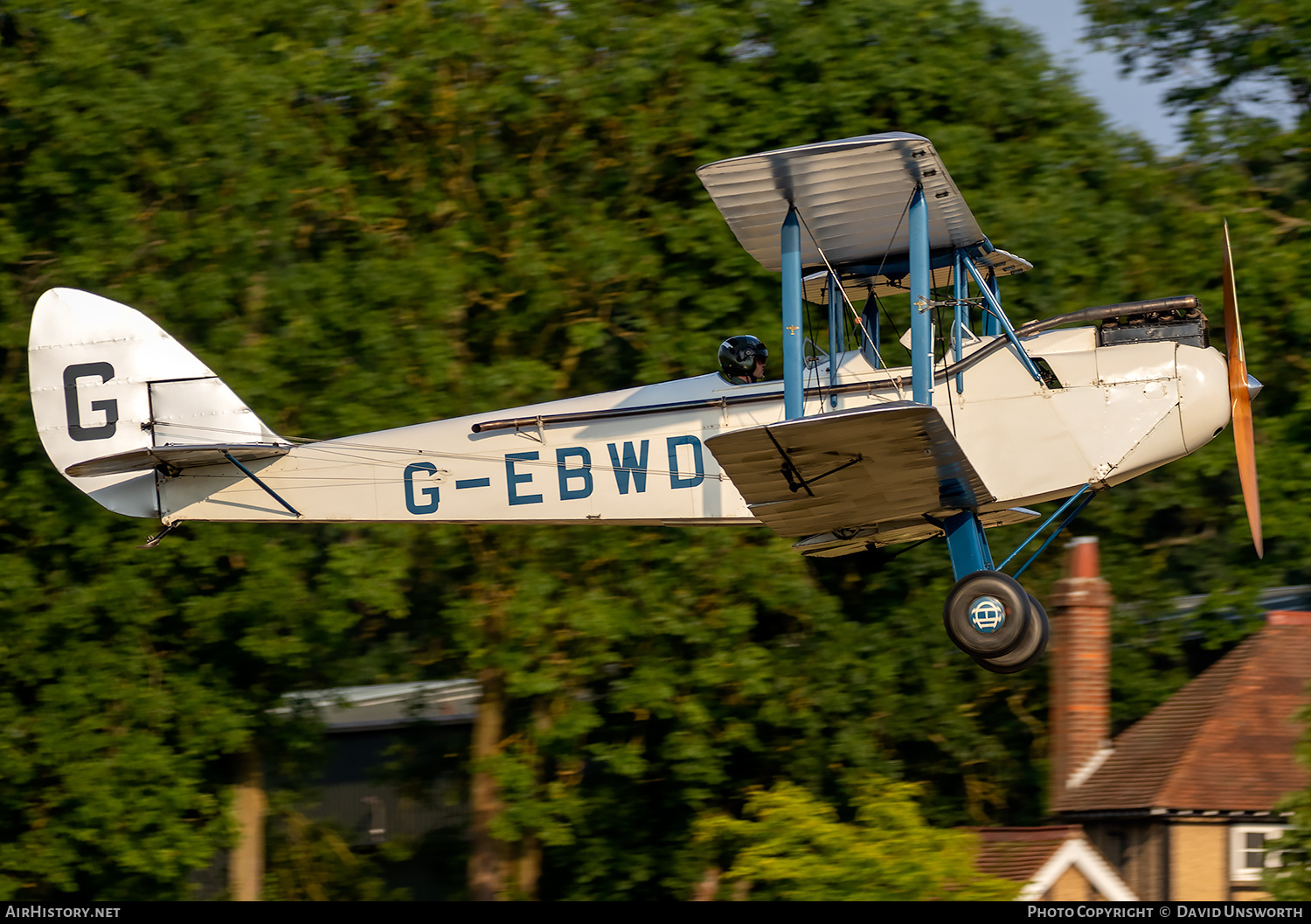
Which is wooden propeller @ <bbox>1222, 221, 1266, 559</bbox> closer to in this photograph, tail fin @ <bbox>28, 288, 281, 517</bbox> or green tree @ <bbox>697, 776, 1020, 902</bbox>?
green tree @ <bbox>697, 776, 1020, 902</bbox>

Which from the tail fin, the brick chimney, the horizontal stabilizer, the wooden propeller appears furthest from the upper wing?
the brick chimney

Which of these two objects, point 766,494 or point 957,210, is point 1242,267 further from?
point 766,494

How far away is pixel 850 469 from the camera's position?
849 centimetres

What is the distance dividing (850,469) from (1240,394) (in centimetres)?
233

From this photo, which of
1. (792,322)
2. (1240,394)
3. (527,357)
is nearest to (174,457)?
(792,322)

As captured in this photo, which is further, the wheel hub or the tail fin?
the tail fin

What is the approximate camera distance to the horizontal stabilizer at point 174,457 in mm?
10312

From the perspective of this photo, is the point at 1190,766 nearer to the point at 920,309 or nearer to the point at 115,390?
the point at 920,309

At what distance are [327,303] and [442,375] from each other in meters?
1.43

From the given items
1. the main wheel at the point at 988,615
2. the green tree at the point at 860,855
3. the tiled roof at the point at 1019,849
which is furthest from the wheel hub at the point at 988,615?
the tiled roof at the point at 1019,849

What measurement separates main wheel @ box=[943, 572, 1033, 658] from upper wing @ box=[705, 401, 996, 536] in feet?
1.68

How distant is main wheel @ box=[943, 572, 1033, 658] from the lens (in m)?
8.65

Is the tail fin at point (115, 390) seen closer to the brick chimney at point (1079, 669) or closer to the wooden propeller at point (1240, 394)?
the wooden propeller at point (1240, 394)

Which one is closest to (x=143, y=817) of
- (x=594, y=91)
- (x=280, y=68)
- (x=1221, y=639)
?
(x=280, y=68)
